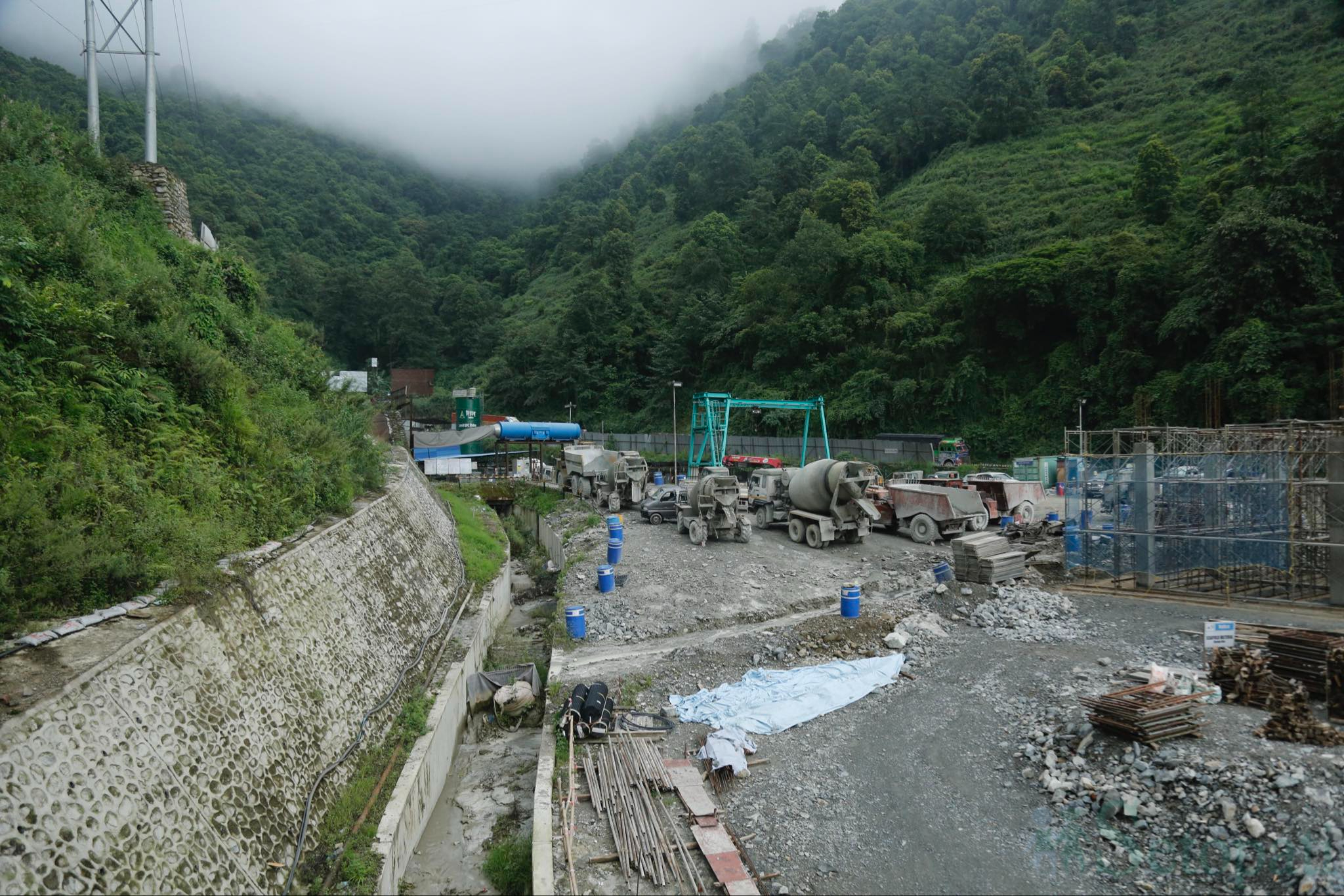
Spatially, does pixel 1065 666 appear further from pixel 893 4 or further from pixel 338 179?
pixel 893 4

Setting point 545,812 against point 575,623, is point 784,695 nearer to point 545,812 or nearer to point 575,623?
point 545,812

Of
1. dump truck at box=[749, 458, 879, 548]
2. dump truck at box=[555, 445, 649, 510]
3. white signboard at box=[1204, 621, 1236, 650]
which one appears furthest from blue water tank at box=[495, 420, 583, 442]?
white signboard at box=[1204, 621, 1236, 650]

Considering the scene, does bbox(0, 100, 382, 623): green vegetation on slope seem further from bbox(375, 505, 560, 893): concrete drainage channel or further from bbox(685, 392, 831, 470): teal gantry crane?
bbox(685, 392, 831, 470): teal gantry crane

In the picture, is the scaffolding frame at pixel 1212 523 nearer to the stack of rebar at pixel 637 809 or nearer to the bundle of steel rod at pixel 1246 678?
the bundle of steel rod at pixel 1246 678

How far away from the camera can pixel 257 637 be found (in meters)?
7.52

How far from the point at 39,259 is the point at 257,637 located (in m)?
6.36

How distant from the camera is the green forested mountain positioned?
3112cm

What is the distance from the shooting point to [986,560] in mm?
14961

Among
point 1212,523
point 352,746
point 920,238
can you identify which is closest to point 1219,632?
point 1212,523

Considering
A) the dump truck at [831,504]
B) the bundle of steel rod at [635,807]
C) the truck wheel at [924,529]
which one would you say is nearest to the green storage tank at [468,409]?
the dump truck at [831,504]

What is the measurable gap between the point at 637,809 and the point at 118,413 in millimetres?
7847

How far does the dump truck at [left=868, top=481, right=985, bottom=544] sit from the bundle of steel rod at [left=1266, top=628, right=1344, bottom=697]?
11.4 metres

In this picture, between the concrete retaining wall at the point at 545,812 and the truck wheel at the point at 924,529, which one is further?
the truck wheel at the point at 924,529

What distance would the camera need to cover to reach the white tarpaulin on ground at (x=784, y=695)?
9.61 m
